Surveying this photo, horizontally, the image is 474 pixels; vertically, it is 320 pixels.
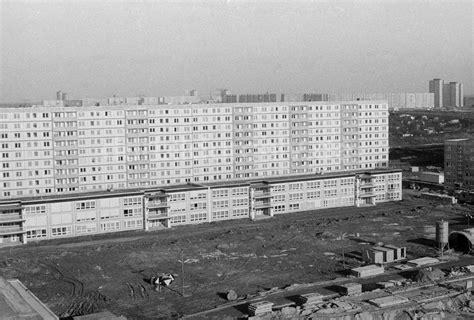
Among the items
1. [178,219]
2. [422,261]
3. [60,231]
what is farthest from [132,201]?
[422,261]

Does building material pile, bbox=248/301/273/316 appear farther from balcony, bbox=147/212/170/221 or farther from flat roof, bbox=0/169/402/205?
flat roof, bbox=0/169/402/205

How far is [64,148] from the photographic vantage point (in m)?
71.6

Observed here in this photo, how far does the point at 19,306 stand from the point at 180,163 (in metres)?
41.7

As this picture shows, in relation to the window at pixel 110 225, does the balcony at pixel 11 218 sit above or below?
above

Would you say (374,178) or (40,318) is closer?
(40,318)

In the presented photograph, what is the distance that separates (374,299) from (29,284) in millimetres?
27406

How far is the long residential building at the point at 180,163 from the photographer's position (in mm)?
68312

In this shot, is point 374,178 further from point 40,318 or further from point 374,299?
point 40,318

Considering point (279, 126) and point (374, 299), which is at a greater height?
point (279, 126)

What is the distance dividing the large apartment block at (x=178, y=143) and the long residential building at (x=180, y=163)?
124mm

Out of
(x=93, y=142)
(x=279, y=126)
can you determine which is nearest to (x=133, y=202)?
(x=93, y=142)

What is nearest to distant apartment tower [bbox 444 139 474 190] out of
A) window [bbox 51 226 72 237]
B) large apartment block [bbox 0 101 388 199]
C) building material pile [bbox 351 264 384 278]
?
large apartment block [bbox 0 101 388 199]

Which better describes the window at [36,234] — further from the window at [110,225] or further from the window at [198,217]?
the window at [198,217]

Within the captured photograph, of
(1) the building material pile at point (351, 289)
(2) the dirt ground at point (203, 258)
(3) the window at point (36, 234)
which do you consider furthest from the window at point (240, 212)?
(1) the building material pile at point (351, 289)
